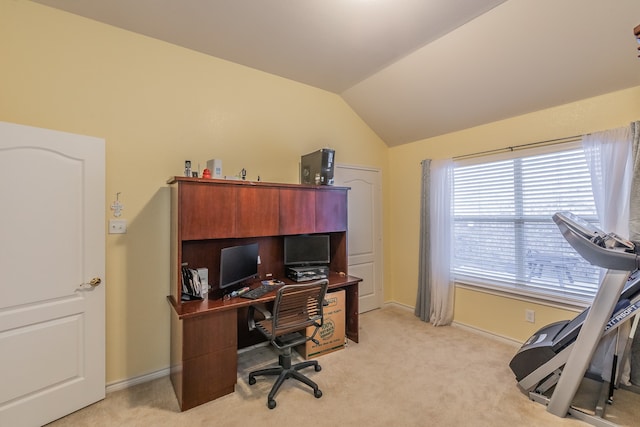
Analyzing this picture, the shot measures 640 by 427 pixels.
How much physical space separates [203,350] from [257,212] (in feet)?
4.01

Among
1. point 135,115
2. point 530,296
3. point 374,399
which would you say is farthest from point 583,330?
point 135,115

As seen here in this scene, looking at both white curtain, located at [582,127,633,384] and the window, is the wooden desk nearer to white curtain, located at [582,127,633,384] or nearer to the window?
the window

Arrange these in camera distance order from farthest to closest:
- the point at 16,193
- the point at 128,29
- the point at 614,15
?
1. the point at 128,29
2. the point at 614,15
3. the point at 16,193

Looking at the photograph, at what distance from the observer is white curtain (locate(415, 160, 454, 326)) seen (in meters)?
3.63

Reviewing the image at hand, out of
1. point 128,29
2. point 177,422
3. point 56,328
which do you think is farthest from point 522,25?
point 56,328

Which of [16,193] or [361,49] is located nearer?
[16,193]

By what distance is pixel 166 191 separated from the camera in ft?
8.50

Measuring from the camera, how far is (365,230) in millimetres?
4164

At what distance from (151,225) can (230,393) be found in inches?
62.7

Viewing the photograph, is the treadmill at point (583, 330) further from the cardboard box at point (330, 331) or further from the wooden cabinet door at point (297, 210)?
the wooden cabinet door at point (297, 210)

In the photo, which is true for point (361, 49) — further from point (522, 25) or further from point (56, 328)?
point (56, 328)

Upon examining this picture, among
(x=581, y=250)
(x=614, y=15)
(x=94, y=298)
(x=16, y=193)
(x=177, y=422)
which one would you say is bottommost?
(x=177, y=422)

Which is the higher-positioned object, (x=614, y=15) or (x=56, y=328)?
(x=614, y=15)

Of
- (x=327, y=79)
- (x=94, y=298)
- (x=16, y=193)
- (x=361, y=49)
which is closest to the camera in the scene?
(x=16, y=193)
